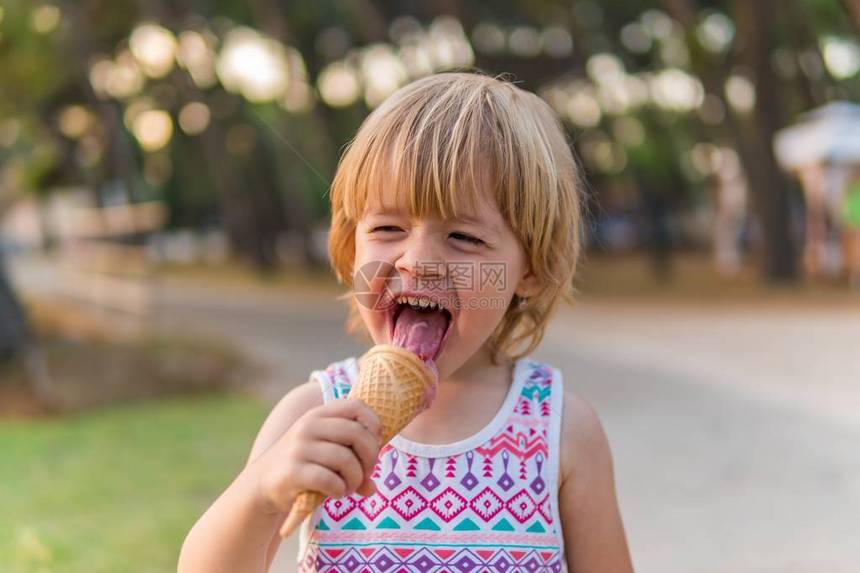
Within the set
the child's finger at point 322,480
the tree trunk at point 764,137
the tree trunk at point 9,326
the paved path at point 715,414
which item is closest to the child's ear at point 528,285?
the child's finger at point 322,480

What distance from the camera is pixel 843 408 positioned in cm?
710

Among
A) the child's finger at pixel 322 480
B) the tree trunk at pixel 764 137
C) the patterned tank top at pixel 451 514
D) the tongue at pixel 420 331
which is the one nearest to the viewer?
the child's finger at pixel 322 480

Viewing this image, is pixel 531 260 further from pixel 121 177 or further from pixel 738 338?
pixel 121 177

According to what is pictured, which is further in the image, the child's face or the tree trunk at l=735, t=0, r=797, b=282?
the tree trunk at l=735, t=0, r=797, b=282

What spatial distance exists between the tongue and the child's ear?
26 cm

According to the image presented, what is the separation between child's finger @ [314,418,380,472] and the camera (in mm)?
1237

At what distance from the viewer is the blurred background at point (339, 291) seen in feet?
16.1

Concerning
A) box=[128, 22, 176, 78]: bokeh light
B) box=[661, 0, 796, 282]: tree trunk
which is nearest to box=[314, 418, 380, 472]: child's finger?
box=[661, 0, 796, 282]: tree trunk

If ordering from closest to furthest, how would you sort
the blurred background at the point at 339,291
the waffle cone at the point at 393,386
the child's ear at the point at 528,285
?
the waffle cone at the point at 393,386, the child's ear at the point at 528,285, the blurred background at the point at 339,291

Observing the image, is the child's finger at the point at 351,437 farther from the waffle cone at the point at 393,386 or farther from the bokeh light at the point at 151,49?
the bokeh light at the point at 151,49

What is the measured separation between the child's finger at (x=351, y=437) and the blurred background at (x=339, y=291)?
834 mm

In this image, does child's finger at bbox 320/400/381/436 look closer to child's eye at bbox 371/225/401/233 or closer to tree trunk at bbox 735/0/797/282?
child's eye at bbox 371/225/401/233

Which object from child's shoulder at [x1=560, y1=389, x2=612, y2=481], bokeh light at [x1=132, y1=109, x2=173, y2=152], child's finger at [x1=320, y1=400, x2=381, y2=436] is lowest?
child's shoulder at [x1=560, y1=389, x2=612, y2=481]

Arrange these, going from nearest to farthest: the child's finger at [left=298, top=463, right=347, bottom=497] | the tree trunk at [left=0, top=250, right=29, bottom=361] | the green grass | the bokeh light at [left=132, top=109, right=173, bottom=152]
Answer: the child's finger at [left=298, top=463, right=347, bottom=497], the green grass, the tree trunk at [left=0, top=250, right=29, bottom=361], the bokeh light at [left=132, top=109, right=173, bottom=152]
